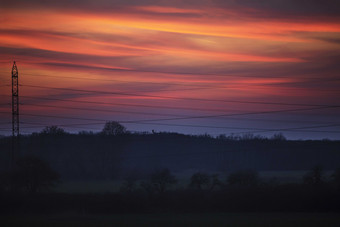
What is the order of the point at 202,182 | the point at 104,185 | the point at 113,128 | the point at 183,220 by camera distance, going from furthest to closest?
the point at 113,128, the point at 104,185, the point at 202,182, the point at 183,220

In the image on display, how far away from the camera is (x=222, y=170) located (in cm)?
8756

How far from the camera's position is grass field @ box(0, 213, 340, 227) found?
116 ft

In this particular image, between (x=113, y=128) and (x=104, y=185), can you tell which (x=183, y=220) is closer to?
(x=104, y=185)

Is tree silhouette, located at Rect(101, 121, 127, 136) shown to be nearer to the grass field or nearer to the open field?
the open field

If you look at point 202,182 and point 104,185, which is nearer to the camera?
point 202,182

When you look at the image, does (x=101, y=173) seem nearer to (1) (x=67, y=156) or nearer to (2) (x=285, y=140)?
(1) (x=67, y=156)

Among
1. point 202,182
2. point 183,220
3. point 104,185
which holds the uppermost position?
point 202,182

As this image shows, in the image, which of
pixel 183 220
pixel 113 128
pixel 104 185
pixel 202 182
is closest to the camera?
pixel 183 220

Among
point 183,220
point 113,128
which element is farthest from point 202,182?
point 113,128

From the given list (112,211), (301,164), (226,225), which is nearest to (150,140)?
(301,164)

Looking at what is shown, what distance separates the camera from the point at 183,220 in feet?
127

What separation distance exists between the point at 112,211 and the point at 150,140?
134ft

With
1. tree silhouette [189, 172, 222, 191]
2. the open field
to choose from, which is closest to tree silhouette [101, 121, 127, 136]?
the open field

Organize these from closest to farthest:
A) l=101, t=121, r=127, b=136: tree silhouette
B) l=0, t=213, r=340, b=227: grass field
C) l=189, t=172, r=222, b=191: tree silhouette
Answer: l=0, t=213, r=340, b=227: grass field, l=189, t=172, r=222, b=191: tree silhouette, l=101, t=121, r=127, b=136: tree silhouette
